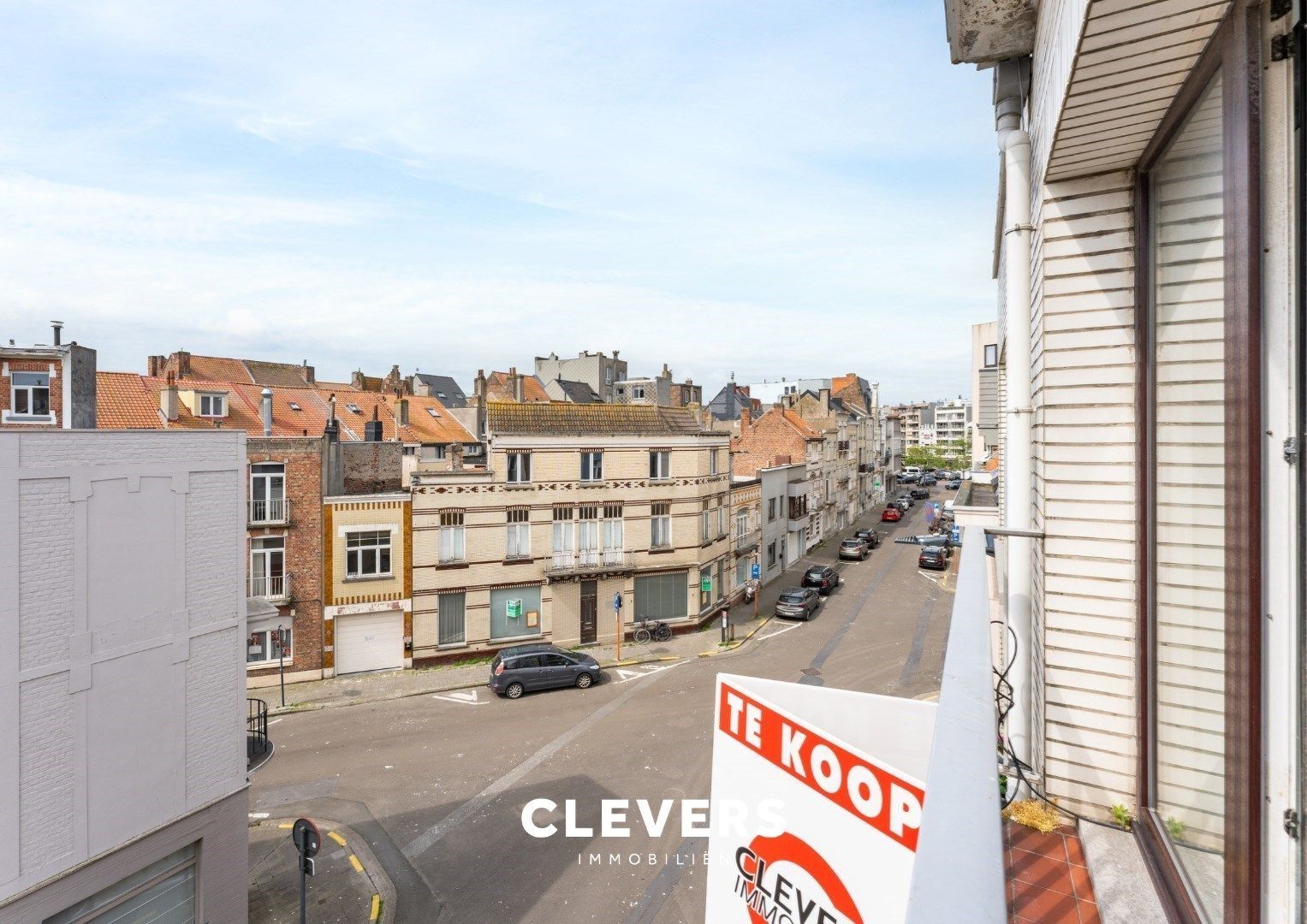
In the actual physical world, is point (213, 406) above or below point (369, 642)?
above

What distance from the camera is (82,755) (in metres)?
8.29

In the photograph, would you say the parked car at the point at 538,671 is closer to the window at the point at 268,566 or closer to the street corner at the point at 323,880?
the window at the point at 268,566

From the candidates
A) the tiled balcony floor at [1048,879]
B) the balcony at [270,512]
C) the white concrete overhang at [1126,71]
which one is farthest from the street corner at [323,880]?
the white concrete overhang at [1126,71]

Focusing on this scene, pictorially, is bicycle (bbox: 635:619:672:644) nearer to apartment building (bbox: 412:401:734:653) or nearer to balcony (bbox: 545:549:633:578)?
apartment building (bbox: 412:401:734:653)

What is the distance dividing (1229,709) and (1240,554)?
1.93 feet

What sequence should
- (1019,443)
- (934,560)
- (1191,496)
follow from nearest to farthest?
(1191,496) → (1019,443) → (934,560)

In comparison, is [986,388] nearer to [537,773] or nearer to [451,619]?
[537,773]

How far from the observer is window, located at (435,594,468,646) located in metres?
23.4

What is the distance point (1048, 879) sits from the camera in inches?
143

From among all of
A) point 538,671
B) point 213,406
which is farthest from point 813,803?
point 213,406

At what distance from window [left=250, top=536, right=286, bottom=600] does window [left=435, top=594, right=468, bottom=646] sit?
15.7 ft

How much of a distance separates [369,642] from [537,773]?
32.7 feet

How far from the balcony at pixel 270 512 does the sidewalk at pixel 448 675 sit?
499 cm

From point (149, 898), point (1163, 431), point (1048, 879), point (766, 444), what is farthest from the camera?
point (766, 444)
